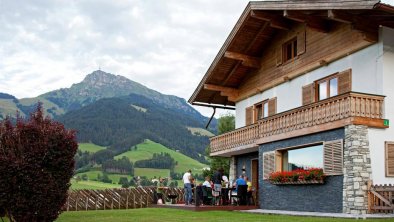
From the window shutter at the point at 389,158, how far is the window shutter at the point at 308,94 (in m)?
4.75

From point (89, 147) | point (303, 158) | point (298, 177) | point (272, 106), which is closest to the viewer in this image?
point (298, 177)

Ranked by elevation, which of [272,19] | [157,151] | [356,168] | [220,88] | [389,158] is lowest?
[356,168]

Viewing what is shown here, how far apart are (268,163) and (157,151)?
112 meters

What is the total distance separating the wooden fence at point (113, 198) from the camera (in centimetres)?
3092

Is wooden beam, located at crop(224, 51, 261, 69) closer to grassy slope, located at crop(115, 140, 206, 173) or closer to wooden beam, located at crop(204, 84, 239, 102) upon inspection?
wooden beam, located at crop(204, 84, 239, 102)

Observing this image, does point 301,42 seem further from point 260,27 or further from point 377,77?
point 377,77

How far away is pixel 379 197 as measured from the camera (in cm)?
1688

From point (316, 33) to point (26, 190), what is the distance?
45.4ft

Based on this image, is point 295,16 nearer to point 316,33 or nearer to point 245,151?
point 316,33

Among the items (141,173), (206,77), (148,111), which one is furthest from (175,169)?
(206,77)

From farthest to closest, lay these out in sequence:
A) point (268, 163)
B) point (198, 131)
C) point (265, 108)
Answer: point (198, 131), point (265, 108), point (268, 163)

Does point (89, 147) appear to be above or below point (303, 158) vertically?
above

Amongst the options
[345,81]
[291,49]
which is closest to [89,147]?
[291,49]

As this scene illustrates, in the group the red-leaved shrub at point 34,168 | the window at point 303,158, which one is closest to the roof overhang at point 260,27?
the window at point 303,158
